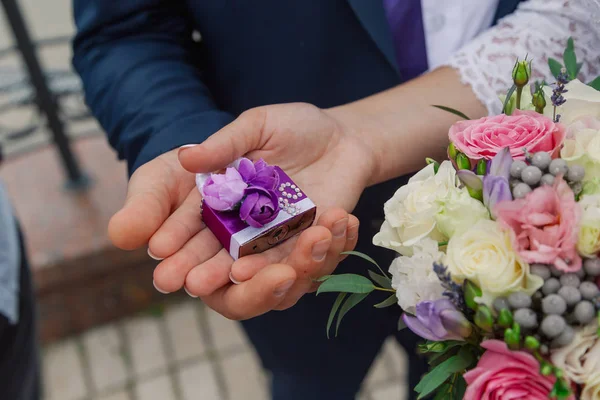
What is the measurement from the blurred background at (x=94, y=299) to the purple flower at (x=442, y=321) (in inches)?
69.4

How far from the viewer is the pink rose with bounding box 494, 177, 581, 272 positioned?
578 millimetres

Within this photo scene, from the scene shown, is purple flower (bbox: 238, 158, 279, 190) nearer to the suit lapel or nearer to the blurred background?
the suit lapel

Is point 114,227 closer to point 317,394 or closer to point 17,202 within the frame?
point 317,394

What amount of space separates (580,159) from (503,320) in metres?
0.21

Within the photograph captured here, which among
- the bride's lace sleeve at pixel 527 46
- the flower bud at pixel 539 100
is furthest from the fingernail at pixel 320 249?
the bride's lace sleeve at pixel 527 46

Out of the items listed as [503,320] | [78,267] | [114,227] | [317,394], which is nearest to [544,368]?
[503,320]

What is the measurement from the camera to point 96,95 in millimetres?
1245

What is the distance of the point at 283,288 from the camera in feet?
2.71

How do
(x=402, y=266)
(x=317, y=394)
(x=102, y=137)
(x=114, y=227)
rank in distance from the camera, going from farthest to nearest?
(x=102, y=137) < (x=317, y=394) < (x=114, y=227) < (x=402, y=266)

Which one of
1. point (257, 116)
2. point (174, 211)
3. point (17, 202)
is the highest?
point (257, 116)

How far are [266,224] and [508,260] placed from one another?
0.46m

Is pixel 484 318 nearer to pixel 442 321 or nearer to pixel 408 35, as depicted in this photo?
pixel 442 321

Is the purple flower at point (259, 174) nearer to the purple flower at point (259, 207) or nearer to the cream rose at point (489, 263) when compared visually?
the purple flower at point (259, 207)

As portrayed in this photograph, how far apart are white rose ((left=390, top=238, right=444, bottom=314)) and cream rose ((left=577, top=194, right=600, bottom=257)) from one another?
137 mm
